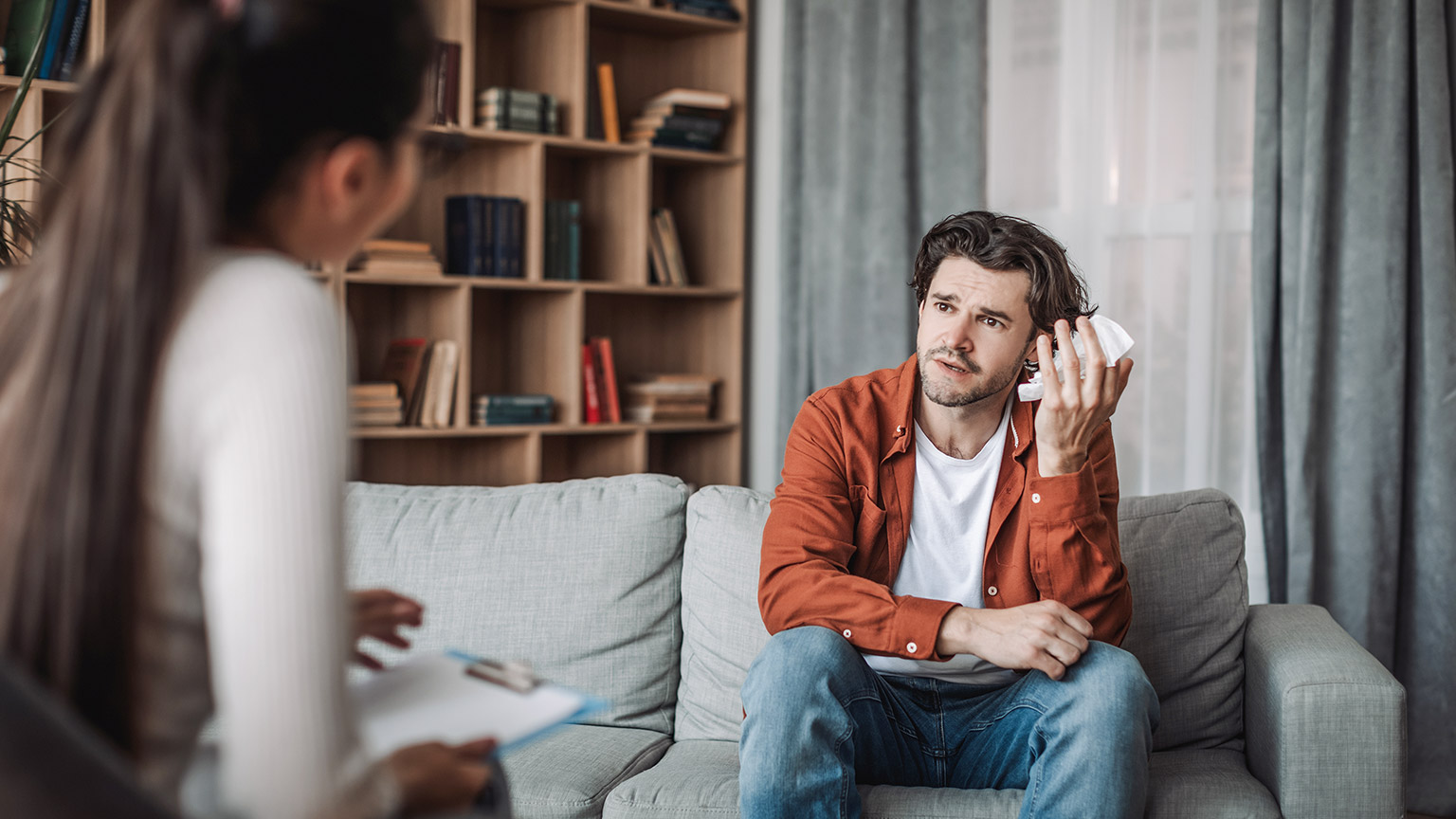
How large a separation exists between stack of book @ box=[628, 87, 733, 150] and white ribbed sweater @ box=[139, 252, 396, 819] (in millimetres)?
2825

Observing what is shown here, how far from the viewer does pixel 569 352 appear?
3203 millimetres

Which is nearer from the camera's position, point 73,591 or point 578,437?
point 73,591

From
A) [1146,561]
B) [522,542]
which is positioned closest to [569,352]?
[522,542]

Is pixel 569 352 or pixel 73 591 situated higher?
pixel 569 352

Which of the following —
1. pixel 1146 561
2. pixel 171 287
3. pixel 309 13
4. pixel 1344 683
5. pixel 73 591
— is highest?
pixel 309 13

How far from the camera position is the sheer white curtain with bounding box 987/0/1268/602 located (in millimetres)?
2605

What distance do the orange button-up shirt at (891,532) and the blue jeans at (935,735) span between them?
2.6 inches

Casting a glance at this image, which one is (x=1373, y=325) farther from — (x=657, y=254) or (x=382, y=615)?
(x=382, y=615)

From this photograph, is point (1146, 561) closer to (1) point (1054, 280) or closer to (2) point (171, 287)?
(1) point (1054, 280)

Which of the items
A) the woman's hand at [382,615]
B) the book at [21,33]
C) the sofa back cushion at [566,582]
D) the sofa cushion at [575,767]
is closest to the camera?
the woman's hand at [382,615]

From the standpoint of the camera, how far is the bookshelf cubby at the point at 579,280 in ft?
10.2

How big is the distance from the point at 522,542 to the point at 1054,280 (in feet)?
3.15

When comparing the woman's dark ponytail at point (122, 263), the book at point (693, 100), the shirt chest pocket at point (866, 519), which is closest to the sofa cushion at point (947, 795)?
the shirt chest pocket at point (866, 519)

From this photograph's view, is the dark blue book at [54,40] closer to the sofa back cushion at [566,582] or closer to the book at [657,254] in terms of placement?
the sofa back cushion at [566,582]
